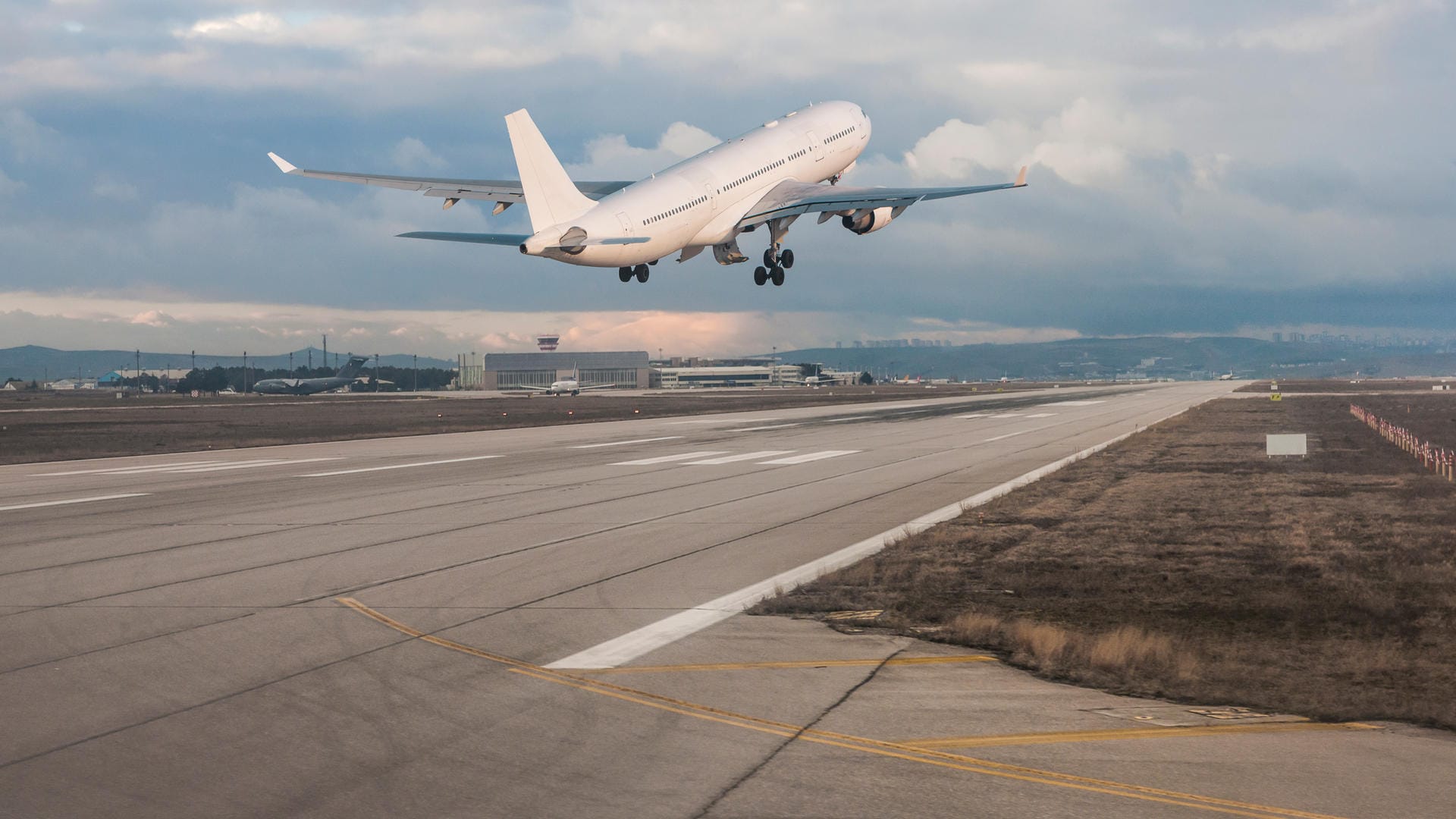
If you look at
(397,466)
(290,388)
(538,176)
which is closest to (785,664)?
(397,466)

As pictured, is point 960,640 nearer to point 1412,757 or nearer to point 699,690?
point 699,690

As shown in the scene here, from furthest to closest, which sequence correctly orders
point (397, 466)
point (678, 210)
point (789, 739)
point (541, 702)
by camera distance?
point (678, 210)
point (397, 466)
point (541, 702)
point (789, 739)

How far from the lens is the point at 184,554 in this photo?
17.9 metres

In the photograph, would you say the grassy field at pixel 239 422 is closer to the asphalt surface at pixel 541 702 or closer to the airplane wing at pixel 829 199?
the airplane wing at pixel 829 199

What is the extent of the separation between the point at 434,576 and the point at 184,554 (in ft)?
14.8

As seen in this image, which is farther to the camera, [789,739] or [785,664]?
[785,664]

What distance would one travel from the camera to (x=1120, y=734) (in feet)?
28.6

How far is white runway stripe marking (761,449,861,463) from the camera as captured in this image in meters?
37.5

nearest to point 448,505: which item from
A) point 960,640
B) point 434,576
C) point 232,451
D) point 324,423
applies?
point 434,576

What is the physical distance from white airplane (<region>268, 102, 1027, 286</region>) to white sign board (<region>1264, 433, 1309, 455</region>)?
1714 cm

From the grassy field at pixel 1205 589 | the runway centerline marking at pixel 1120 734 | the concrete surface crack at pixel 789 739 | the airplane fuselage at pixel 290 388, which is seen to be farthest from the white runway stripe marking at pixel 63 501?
the airplane fuselage at pixel 290 388

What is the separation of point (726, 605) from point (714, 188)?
40.0 metres

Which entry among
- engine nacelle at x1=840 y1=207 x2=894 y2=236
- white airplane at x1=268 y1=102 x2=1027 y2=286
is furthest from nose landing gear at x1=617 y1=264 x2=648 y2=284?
engine nacelle at x1=840 y1=207 x2=894 y2=236

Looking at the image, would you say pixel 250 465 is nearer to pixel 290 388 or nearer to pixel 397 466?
pixel 397 466
